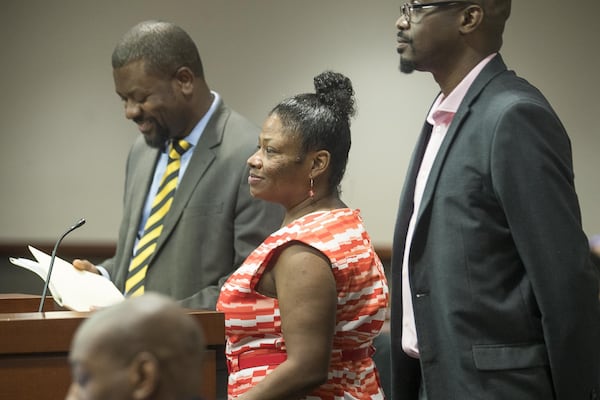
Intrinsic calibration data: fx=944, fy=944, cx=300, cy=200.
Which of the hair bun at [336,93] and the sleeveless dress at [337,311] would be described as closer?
the sleeveless dress at [337,311]

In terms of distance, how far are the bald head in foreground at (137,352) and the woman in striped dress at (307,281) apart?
1.10 m

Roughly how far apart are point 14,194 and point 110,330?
531 centimetres

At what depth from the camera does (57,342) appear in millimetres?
1906

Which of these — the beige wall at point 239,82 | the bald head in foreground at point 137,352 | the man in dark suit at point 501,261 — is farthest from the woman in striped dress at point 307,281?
the beige wall at point 239,82

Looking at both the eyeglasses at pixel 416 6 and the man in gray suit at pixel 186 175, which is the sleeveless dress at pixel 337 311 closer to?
the eyeglasses at pixel 416 6

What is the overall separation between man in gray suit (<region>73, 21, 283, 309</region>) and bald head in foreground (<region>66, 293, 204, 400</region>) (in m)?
2.05

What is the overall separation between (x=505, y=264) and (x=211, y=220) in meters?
1.34

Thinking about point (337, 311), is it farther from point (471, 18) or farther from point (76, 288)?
point (471, 18)

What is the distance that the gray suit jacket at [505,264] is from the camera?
75.3 inches

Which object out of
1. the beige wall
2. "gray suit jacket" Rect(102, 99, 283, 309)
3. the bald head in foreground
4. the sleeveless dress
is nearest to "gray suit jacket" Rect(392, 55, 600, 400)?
the sleeveless dress

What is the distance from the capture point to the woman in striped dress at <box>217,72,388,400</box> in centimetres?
201

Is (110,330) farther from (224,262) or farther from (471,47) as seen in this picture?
(224,262)

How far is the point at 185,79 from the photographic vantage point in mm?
3318

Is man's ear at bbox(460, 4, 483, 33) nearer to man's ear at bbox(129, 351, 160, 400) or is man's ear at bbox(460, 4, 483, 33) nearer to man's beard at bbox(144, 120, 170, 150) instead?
man's beard at bbox(144, 120, 170, 150)
